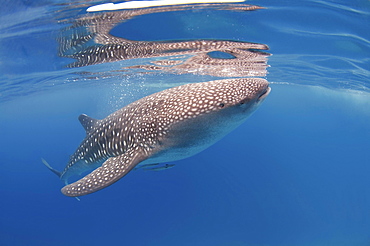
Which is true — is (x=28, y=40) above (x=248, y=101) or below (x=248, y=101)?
above

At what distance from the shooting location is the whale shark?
4.17 m

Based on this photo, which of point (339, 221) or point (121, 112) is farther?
point (339, 221)

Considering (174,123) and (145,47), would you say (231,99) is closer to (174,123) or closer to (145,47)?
(174,123)

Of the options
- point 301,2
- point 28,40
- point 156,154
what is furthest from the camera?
point 28,40

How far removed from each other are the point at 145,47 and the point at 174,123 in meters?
5.52

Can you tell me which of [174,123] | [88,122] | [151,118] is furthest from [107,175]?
[88,122]

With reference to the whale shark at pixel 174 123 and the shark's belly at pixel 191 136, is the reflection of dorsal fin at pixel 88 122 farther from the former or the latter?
the shark's belly at pixel 191 136

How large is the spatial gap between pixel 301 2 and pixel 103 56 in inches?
287

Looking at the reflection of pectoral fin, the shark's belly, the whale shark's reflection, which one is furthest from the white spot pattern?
the whale shark's reflection

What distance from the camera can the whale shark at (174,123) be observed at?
4.17 metres

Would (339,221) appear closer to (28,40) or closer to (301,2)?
(301,2)

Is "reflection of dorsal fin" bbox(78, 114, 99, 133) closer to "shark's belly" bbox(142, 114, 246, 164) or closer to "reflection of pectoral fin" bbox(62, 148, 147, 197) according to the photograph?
"reflection of pectoral fin" bbox(62, 148, 147, 197)

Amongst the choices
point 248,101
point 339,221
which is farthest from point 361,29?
point 339,221

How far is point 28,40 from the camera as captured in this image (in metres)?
8.70
